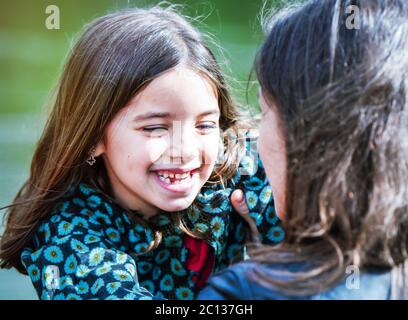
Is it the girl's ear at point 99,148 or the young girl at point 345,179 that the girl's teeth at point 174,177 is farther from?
the young girl at point 345,179

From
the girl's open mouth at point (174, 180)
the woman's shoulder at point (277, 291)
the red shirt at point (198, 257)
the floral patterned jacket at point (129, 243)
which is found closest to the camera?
the woman's shoulder at point (277, 291)

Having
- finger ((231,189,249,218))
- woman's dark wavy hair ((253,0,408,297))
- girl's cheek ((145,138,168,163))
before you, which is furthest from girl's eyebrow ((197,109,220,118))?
woman's dark wavy hair ((253,0,408,297))

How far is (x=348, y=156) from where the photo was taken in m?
1.21

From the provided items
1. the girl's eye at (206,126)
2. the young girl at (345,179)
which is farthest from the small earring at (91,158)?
the young girl at (345,179)

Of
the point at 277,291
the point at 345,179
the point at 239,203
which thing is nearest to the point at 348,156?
the point at 345,179

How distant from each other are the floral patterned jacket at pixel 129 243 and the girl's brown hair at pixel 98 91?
0.04m

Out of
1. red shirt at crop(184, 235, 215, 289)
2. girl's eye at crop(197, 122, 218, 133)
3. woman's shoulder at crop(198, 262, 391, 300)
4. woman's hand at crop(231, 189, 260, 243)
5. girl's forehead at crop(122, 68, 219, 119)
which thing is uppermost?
girl's forehead at crop(122, 68, 219, 119)

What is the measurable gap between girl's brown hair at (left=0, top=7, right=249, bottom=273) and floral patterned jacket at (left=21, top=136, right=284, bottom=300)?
0.14 ft

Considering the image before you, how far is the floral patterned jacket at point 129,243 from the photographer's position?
1.72 meters

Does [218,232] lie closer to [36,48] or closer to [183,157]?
[183,157]

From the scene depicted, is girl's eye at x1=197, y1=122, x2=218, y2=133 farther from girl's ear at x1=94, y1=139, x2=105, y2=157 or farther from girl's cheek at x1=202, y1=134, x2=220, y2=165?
girl's ear at x1=94, y1=139, x2=105, y2=157

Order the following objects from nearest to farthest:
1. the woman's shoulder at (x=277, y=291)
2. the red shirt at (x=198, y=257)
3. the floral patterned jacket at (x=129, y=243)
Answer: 1. the woman's shoulder at (x=277, y=291)
2. the floral patterned jacket at (x=129, y=243)
3. the red shirt at (x=198, y=257)

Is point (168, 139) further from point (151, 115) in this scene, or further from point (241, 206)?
point (241, 206)

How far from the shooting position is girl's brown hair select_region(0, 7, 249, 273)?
1847mm
